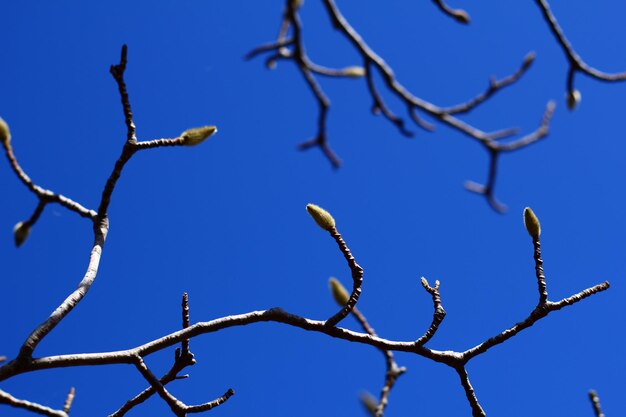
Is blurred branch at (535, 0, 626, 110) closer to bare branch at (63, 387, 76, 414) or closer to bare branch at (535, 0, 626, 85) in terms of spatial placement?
bare branch at (535, 0, 626, 85)

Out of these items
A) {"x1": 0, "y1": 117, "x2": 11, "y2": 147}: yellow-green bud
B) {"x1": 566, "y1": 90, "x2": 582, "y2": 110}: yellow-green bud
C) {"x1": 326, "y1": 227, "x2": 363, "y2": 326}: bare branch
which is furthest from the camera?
{"x1": 566, "y1": 90, "x2": 582, "y2": 110}: yellow-green bud

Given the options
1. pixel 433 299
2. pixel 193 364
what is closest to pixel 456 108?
pixel 433 299

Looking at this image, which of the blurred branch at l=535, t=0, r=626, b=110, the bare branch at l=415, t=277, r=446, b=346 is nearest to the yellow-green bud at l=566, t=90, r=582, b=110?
the blurred branch at l=535, t=0, r=626, b=110

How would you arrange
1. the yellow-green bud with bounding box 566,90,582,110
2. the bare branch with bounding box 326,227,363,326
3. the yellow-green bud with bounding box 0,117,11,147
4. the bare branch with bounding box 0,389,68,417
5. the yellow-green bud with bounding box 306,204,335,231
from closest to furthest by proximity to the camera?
1. the bare branch with bounding box 0,389,68,417
2. the bare branch with bounding box 326,227,363,326
3. the yellow-green bud with bounding box 306,204,335,231
4. the yellow-green bud with bounding box 0,117,11,147
5. the yellow-green bud with bounding box 566,90,582,110

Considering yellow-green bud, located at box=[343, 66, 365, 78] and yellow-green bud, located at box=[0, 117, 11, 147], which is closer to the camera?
yellow-green bud, located at box=[0, 117, 11, 147]

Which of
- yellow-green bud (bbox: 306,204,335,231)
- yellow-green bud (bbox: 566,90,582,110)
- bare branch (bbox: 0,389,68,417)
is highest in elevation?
yellow-green bud (bbox: 566,90,582,110)

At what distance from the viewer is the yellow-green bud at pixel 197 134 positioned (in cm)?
359

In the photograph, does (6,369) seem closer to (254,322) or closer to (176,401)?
(176,401)

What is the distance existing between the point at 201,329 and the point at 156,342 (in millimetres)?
190

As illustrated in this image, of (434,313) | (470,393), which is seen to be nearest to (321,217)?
(434,313)

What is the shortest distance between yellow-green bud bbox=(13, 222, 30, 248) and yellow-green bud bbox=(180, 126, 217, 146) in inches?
37.4

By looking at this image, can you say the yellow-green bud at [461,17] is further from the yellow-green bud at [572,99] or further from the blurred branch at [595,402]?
the blurred branch at [595,402]

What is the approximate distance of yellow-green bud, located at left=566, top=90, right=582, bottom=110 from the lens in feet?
13.6

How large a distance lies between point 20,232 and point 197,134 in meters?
1.06
